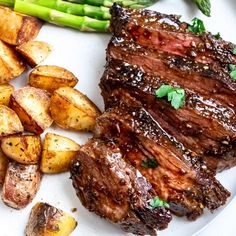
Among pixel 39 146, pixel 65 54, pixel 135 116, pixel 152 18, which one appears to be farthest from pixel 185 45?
pixel 39 146

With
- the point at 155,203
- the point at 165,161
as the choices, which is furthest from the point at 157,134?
the point at 155,203

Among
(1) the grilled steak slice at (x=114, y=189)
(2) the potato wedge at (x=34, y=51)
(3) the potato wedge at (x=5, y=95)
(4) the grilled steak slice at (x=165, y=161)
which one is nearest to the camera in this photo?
(1) the grilled steak slice at (x=114, y=189)

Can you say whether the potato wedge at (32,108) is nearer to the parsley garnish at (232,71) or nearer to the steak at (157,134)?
the steak at (157,134)

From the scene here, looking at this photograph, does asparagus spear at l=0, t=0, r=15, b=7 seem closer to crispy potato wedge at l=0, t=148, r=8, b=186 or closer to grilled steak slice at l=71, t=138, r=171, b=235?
crispy potato wedge at l=0, t=148, r=8, b=186

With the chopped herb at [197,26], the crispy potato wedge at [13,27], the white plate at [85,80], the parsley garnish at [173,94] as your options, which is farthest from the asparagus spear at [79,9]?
the parsley garnish at [173,94]

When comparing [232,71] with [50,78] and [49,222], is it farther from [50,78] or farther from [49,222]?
[49,222]

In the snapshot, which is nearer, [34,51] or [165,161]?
[165,161]
